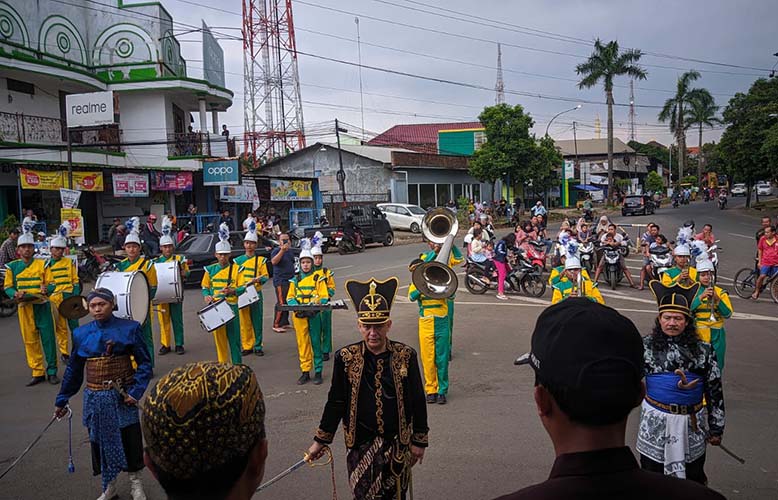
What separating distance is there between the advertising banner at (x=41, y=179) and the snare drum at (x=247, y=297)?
14.0 metres

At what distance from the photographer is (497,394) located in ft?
24.6

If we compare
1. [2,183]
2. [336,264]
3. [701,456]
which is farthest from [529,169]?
[701,456]

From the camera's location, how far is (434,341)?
23.5 feet

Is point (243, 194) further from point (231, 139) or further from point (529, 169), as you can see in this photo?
point (529, 169)

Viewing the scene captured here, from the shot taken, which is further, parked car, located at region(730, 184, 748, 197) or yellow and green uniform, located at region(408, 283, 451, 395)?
parked car, located at region(730, 184, 748, 197)

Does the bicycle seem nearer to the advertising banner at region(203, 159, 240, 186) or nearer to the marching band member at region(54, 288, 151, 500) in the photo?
the marching band member at region(54, 288, 151, 500)

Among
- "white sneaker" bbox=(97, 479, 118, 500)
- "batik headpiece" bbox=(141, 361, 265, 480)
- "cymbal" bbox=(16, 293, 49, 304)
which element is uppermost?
"batik headpiece" bbox=(141, 361, 265, 480)

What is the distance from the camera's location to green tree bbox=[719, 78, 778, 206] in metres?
36.0

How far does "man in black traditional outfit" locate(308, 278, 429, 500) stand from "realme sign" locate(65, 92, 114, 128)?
23325 mm

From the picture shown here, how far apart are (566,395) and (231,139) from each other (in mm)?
27603

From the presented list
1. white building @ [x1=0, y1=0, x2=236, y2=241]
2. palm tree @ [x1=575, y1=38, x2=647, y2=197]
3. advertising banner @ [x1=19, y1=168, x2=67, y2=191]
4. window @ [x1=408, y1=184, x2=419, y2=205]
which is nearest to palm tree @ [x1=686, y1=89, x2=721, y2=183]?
palm tree @ [x1=575, y1=38, x2=647, y2=197]

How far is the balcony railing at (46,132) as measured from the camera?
21.6 m

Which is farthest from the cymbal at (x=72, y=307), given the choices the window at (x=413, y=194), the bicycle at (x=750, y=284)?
the window at (x=413, y=194)

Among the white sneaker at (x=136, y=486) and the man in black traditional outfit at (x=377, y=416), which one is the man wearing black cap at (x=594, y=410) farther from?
the white sneaker at (x=136, y=486)
